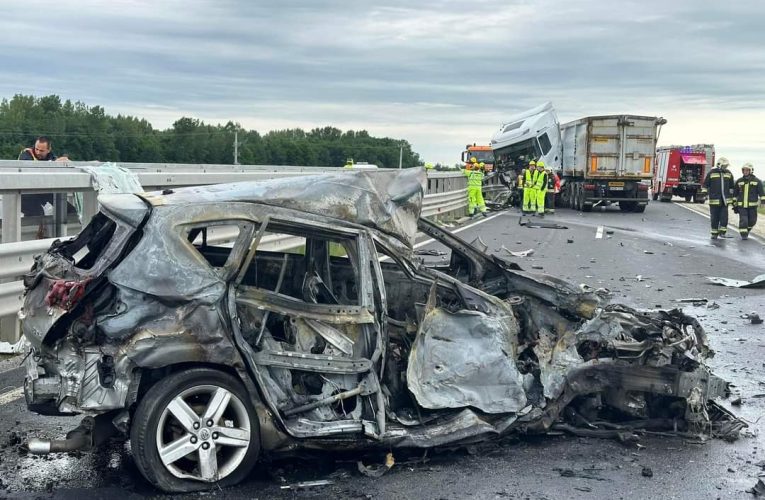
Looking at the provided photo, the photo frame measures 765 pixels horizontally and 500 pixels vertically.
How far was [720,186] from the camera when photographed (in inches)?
810

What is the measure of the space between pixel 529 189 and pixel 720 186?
299 inches

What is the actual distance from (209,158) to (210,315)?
5760 cm

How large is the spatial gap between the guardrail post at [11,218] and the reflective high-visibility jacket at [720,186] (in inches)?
672

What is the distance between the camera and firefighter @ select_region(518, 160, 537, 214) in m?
26.8

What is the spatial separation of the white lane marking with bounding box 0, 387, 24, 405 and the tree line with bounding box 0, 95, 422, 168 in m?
36.4

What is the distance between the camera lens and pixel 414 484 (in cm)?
444

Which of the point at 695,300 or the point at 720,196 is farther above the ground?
the point at 720,196

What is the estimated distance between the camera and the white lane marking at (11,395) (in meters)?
5.74

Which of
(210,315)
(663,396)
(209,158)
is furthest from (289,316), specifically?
(209,158)

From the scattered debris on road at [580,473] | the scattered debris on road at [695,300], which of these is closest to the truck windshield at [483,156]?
the scattered debris on road at [695,300]

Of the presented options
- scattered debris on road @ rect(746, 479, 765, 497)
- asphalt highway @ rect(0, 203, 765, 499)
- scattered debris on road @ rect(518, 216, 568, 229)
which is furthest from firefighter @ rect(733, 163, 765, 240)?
scattered debris on road @ rect(746, 479, 765, 497)

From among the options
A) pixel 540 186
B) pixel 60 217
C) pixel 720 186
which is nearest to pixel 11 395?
pixel 60 217

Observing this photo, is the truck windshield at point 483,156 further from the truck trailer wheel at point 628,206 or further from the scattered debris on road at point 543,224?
the scattered debris on road at point 543,224

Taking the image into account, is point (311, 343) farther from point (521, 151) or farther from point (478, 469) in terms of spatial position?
point (521, 151)
